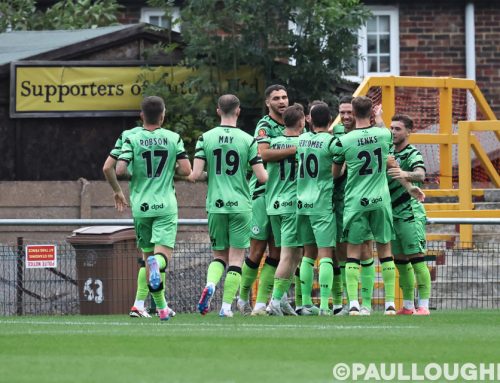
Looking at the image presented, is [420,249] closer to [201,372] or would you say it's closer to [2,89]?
[201,372]

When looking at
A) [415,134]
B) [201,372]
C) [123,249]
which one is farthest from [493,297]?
[201,372]

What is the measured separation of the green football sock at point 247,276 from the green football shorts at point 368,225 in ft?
3.84

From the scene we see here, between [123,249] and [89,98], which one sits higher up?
[89,98]

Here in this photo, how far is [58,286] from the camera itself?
57.2 ft

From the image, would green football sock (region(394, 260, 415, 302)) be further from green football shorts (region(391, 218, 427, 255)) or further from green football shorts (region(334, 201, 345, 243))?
green football shorts (region(334, 201, 345, 243))

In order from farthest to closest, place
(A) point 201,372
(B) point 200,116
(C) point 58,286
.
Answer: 1. (B) point 200,116
2. (C) point 58,286
3. (A) point 201,372

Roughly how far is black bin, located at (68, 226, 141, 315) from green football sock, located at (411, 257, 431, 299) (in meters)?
3.70

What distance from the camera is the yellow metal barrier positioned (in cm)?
1944

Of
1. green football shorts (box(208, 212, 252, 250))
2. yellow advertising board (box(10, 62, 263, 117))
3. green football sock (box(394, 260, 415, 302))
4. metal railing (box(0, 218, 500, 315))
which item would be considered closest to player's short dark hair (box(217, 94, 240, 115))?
green football shorts (box(208, 212, 252, 250))

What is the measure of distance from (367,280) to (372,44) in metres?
14.0

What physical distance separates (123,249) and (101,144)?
6767 mm

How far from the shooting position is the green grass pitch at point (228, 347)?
8.87 meters

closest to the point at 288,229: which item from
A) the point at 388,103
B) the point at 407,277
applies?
the point at 407,277

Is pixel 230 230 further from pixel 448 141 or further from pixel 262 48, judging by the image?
pixel 262 48
